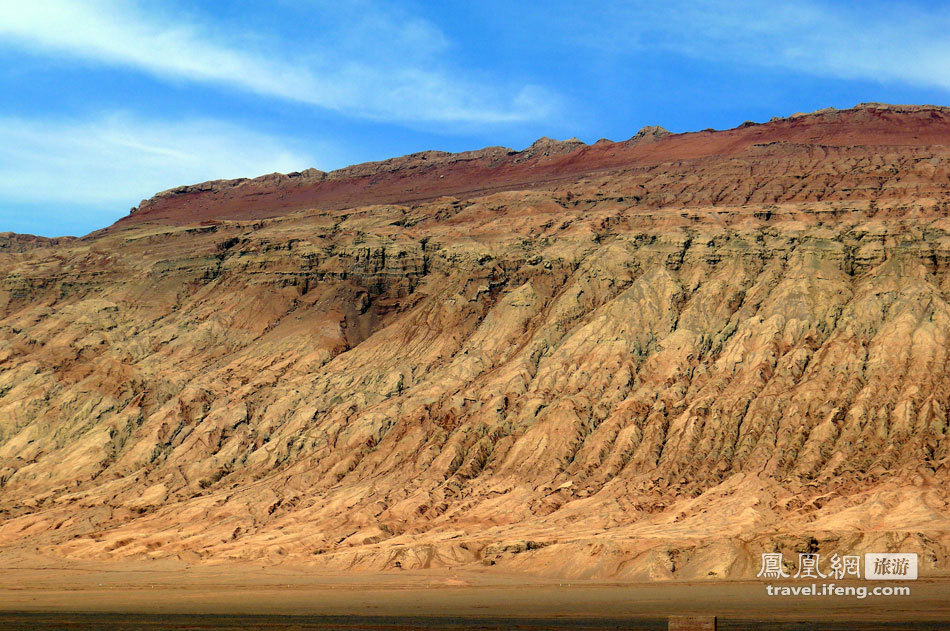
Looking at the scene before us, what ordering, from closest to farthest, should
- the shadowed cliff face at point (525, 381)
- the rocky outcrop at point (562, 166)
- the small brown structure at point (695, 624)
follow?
the small brown structure at point (695, 624) → the shadowed cliff face at point (525, 381) → the rocky outcrop at point (562, 166)

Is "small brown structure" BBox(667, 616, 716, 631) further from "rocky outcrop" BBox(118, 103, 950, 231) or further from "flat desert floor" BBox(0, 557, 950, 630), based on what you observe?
"rocky outcrop" BBox(118, 103, 950, 231)

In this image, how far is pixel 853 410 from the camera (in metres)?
85.1

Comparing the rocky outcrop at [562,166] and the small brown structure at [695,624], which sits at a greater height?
the rocky outcrop at [562,166]

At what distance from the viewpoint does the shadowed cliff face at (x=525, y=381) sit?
7919 centimetres

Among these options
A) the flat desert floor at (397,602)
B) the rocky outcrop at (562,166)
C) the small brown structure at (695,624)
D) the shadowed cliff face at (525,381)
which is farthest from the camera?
the rocky outcrop at (562,166)

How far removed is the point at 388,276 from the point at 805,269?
4265 centimetres

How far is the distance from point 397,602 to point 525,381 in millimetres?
38733

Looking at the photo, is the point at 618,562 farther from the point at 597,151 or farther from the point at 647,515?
the point at 597,151

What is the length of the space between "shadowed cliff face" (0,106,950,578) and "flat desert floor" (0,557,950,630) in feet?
13.9

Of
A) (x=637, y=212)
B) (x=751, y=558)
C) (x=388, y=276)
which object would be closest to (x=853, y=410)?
(x=751, y=558)

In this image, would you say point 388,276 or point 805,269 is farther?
point 388,276

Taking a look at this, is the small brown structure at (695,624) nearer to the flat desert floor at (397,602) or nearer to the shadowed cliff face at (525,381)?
the flat desert floor at (397,602)

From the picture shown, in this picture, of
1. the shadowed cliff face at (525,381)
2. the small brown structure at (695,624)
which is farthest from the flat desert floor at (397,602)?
the small brown structure at (695,624)

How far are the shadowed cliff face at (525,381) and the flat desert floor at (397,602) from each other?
4.24 m
